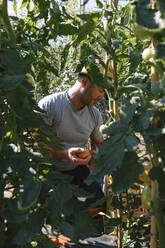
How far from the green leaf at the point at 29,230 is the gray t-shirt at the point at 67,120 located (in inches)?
48.1

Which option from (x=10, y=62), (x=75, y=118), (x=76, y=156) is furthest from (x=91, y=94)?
(x=10, y=62)

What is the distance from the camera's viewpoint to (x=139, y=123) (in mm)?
562

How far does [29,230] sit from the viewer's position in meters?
0.59

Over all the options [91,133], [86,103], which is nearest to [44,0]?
[86,103]

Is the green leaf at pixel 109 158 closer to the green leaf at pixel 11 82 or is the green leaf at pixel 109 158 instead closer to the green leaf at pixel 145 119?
the green leaf at pixel 145 119

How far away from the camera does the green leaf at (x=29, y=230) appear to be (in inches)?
22.2

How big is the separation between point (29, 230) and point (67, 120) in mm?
1358

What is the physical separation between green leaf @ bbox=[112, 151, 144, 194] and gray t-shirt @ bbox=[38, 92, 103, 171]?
1.29 m

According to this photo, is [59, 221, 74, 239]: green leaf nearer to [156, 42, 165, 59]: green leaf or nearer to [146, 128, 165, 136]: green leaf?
[146, 128, 165, 136]: green leaf

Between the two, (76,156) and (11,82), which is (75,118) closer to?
(76,156)

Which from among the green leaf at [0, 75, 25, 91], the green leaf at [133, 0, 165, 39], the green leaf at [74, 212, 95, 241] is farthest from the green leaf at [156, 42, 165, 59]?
the green leaf at [74, 212, 95, 241]

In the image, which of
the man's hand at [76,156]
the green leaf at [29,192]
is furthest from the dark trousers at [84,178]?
the green leaf at [29,192]

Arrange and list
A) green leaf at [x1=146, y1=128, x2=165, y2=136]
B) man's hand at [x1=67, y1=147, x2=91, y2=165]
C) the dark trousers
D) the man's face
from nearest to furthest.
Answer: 1. green leaf at [x1=146, y1=128, x2=165, y2=136]
2. man's hand at [x1=67, y1=147, x2=91, y2=165]
3. the man's face
4. the dark trousers

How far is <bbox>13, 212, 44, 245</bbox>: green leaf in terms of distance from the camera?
1.85ft
